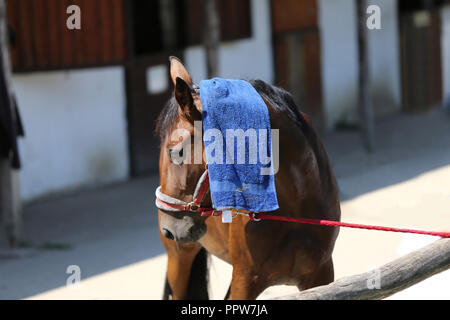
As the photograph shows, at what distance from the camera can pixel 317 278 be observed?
3.65 meters

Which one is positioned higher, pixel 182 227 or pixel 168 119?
pixel 168 119

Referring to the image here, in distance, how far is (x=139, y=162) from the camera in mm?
9773

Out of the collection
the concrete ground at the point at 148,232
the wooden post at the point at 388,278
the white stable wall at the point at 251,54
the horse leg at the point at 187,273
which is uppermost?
the white stable wall at the point at 251,54

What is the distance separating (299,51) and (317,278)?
351 inches

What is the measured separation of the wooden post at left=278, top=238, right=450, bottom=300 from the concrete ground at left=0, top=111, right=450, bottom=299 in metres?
2.04

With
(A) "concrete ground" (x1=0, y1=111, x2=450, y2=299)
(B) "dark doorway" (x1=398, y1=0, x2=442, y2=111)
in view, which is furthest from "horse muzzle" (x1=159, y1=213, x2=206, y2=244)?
(B) "dark doorway" (x1=398, y1=0, x2=442, y2=111)

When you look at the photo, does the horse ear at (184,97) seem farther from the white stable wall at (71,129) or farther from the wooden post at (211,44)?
the wooden post at (211,44)

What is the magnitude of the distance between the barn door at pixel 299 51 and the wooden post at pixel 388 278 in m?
8.81

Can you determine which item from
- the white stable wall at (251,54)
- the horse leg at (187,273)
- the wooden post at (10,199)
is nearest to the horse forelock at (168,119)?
the horse leg at (187,273)

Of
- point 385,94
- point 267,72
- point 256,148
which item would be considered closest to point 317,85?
point 267,72

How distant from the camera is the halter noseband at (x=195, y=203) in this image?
Answer: 10.5 ft

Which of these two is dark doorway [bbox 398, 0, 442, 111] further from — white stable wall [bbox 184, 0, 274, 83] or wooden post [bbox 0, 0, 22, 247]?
wooden post [bbox 0, 0, 22, 247]

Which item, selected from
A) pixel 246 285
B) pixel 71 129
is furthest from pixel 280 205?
pixel 71 129

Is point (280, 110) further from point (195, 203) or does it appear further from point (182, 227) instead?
point (182, 227)
